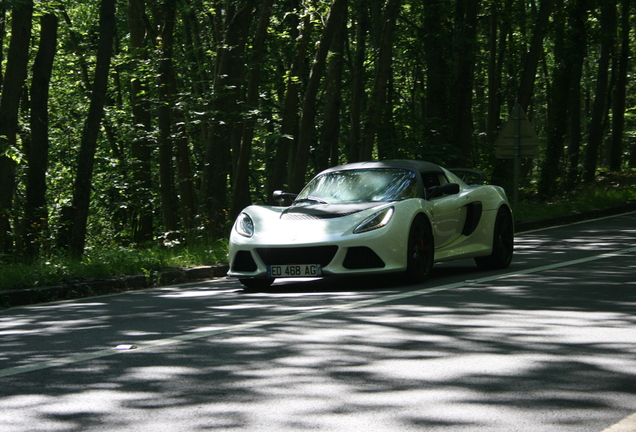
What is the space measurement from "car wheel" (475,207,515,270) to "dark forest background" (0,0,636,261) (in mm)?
6059

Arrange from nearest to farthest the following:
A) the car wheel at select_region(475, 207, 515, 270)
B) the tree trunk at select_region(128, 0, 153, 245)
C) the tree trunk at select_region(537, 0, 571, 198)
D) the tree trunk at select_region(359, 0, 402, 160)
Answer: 1. the car wheel at select_region(475, 207, 515, 270)
2. the tree trunk at select_region(128, 0, 153, 245)
3. the tree trunk at select_region(359, 0, 402, 160)
4. the tree trunk at select_region(537, 0, 571, 198)

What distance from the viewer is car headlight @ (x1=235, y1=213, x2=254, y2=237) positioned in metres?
9.70

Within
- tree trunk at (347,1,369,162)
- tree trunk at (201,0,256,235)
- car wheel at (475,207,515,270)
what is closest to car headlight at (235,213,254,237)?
car wheel at (475,207,515,270)

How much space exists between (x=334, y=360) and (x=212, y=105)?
13133 millimetres

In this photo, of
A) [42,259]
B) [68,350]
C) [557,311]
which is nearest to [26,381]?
[68,350]

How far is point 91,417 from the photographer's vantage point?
417 centimetres

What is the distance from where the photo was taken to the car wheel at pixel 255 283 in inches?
389

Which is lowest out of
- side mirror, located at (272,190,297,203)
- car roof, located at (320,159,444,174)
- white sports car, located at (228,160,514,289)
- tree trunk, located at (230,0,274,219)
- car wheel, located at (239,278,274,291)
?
car wheel, located at (239,278,274,291)

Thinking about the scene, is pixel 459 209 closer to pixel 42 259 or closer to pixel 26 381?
pixel 42 259

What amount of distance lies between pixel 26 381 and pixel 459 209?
6608 mm

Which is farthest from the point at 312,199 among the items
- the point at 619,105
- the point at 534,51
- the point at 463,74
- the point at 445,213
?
the point at 619,105

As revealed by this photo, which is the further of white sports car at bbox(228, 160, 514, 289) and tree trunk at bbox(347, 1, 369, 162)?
tree trunk at bbox(347, 1, 369, 162)

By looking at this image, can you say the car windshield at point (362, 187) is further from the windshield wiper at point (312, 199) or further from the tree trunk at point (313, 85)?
the tree trunk at point (313, 85)

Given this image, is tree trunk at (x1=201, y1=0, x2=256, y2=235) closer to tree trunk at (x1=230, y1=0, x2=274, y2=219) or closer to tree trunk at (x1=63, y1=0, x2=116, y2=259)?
tree trunk at (x1=230, y1=0, x2=274, y2=219)
